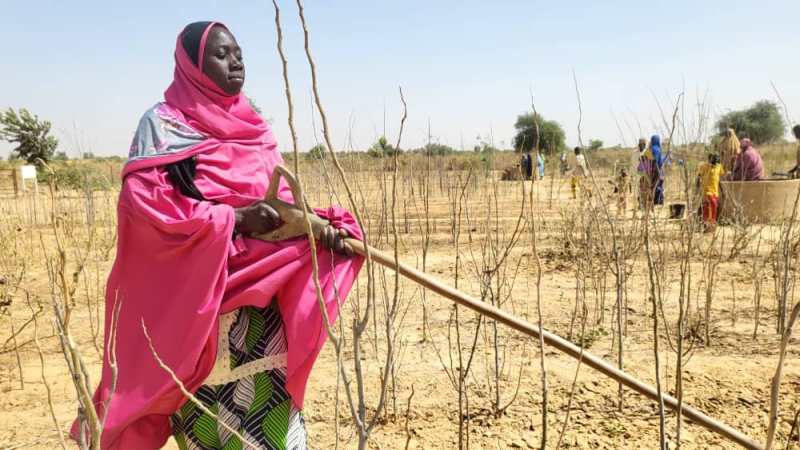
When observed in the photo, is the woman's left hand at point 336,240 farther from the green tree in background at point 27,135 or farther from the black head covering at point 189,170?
the green tree in background at point 27,135

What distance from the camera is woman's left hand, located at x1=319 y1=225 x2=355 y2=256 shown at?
1123 mm

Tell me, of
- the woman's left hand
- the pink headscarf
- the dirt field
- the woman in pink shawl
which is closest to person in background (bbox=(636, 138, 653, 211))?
the dirt field

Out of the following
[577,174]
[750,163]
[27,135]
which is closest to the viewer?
[577,174]

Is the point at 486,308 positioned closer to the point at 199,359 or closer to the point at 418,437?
the point at 199,359

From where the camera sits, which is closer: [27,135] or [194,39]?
[194,39]

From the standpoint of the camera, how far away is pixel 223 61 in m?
1.23

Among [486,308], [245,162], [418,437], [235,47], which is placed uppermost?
[235,47]

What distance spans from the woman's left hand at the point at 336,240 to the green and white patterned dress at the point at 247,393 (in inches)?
8.7

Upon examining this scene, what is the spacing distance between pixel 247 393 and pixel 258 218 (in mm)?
396

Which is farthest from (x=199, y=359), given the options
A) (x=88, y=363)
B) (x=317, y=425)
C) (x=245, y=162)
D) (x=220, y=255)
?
(x=88, y=363)

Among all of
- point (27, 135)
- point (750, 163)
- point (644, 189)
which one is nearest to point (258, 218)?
point (644, 189)

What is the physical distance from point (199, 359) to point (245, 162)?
1.46 ft

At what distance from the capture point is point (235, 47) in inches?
49.5

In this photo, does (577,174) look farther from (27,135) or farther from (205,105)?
(27,135)
